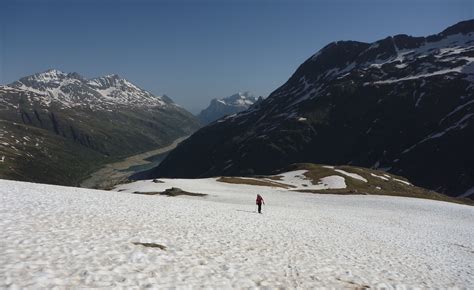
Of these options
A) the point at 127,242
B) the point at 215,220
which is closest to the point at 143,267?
the point at 127,242

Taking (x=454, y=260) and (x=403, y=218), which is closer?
(x=454, y=260)

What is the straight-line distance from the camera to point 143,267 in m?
16.0

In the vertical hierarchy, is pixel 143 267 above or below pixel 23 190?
below

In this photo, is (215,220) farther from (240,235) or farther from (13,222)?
(13,222)

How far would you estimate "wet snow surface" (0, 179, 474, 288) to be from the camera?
15031 millimetres

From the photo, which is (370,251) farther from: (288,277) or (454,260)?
(288,277)

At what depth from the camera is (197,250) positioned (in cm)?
2036

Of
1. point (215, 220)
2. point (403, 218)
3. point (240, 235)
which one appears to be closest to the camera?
point (240, 235)

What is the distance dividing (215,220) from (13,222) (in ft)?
52.6

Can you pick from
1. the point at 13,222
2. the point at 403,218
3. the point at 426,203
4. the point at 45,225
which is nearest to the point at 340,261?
the point at 45,225

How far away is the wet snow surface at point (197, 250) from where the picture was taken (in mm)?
15031

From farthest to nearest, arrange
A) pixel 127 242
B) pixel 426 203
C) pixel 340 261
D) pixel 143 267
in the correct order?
pixel 426 203 → pixel 340 261 → pixel 127 242 → pixel 143 267

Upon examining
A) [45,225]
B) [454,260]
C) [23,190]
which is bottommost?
[454,260]

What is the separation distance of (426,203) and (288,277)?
62.3 m
